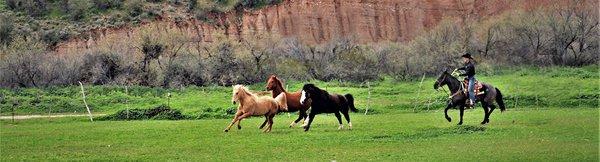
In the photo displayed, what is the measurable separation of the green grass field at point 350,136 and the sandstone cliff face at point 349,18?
56431 millimetres

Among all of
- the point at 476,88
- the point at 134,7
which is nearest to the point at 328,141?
the point at 476,88

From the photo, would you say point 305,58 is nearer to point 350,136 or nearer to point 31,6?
point 31,6

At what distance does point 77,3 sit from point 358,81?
134ft

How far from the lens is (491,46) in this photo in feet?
253

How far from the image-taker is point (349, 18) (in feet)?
335

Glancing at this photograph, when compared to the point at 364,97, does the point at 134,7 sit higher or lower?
higher

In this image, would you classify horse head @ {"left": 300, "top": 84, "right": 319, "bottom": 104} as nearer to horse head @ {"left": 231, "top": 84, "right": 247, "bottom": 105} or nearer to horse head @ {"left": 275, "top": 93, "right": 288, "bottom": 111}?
horse head @ {"left": 275, "top": 93, "right": 288, "bottom": 111}

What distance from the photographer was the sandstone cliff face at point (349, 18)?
330 feet

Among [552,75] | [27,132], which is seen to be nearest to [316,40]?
[552,75]

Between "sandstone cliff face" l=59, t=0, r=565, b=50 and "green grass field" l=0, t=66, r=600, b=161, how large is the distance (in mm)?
56431

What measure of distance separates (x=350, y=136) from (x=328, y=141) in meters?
1.46

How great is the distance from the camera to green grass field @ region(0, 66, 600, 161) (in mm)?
20344

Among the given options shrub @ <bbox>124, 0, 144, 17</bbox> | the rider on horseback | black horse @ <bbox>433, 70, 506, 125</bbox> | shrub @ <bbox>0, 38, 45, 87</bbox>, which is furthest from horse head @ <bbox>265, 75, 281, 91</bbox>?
shrub @ <bbox>124, 0, 144, 17</bbox>

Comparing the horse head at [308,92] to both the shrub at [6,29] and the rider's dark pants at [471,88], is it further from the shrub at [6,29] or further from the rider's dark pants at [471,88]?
the shrub at [6,29]
